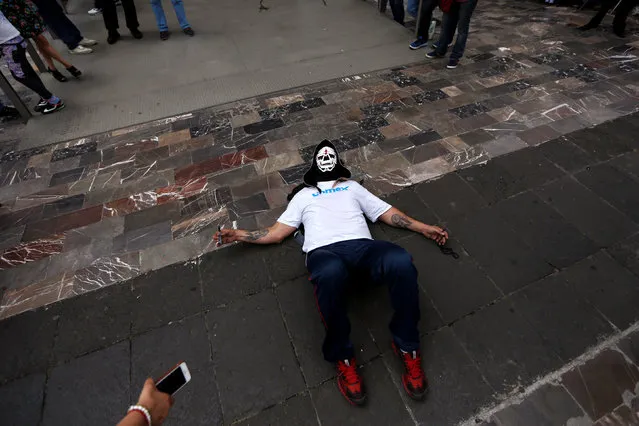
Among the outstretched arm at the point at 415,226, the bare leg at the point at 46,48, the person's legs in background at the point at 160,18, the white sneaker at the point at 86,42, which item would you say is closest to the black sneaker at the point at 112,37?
the white sneaker at the point at 86,42

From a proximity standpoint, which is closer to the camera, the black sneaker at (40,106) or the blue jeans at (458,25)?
the black sneaker at (40,106)

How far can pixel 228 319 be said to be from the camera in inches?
105

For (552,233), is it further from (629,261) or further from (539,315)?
(539,315)

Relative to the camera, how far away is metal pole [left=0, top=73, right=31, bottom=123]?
4.74m

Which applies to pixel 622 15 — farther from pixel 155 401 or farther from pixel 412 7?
pixel 155 401

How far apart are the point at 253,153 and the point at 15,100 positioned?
3.89 m

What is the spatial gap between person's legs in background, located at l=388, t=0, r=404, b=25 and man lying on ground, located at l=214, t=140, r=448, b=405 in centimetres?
634

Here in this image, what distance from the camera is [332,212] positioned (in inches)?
104

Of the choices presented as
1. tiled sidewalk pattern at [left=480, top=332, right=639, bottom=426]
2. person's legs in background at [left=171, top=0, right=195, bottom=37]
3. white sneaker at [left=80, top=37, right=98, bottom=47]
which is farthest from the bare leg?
tiled sidewalk pattern at [left=480, top=332, right=639, bottom=426]

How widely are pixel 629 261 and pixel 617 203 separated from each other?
812 mm

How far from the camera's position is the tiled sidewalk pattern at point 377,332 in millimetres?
2205

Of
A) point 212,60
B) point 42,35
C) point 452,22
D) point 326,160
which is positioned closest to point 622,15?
point 452,22

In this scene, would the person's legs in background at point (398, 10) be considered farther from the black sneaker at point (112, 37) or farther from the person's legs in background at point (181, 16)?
the black sneaker at point (112, 37)

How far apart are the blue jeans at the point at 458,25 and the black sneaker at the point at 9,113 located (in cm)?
727
